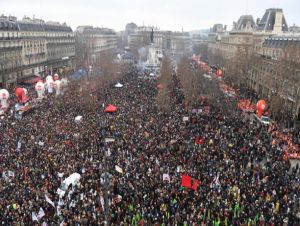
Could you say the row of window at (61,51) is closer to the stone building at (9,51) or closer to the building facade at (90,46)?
the building facade at (90,46)

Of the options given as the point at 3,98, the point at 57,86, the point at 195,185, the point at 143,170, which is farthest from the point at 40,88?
the point at 195,185

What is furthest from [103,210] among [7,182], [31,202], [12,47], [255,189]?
[12,47]

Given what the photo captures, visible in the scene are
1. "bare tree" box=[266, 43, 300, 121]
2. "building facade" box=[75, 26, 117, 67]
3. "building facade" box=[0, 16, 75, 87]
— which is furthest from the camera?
"building facade" box=[75, 26, 117, 67]

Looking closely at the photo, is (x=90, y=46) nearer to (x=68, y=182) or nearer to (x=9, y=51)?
(x=9, y=51)

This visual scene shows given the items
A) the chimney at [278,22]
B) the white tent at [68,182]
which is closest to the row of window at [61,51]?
the chimney at [278,22]

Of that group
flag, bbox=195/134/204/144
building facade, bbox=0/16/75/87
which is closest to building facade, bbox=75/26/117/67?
building facade, bbox=0/16/75/87

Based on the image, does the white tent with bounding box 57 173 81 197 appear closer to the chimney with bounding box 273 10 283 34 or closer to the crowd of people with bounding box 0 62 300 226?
the crowd of people with bounding box 0 62 300 226
